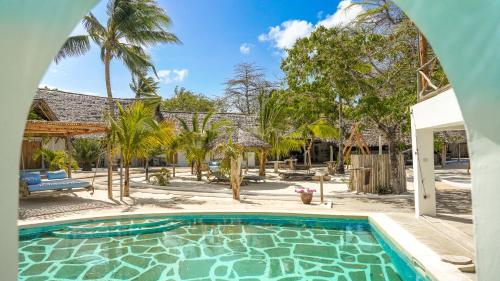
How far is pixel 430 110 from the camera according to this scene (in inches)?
260

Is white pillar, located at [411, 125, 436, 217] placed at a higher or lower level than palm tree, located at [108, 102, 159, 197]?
lower

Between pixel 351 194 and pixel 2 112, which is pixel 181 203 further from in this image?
pixel 2 112

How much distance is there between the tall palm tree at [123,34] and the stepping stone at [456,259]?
1486cm

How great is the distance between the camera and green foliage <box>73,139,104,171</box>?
73.8 ft

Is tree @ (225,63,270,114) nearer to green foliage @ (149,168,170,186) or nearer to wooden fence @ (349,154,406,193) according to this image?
green foliage @ (149,168,170,186)

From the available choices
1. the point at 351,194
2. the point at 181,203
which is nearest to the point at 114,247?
the point at 181,203

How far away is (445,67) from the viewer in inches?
109

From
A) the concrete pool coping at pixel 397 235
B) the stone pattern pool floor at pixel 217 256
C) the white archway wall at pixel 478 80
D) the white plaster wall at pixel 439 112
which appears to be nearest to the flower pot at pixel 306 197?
the concrete pool coping at pixel 397 235

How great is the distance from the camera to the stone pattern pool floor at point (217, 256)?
589 cm

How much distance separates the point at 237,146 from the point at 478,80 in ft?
42.4

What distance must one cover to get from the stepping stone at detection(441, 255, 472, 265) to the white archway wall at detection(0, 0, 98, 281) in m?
5.11

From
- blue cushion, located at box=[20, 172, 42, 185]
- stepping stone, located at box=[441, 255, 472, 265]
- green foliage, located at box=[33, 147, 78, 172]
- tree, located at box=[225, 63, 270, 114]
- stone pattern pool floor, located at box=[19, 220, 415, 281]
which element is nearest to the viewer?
stepping stone, located at box=[441, 255, 472, 265]

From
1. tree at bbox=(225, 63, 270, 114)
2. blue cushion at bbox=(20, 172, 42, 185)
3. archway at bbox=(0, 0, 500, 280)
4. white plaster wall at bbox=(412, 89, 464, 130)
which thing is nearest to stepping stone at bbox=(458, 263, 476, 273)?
white plaster wall at bbox=(412, 89, 464, 130)

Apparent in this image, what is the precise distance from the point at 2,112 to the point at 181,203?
880cm
